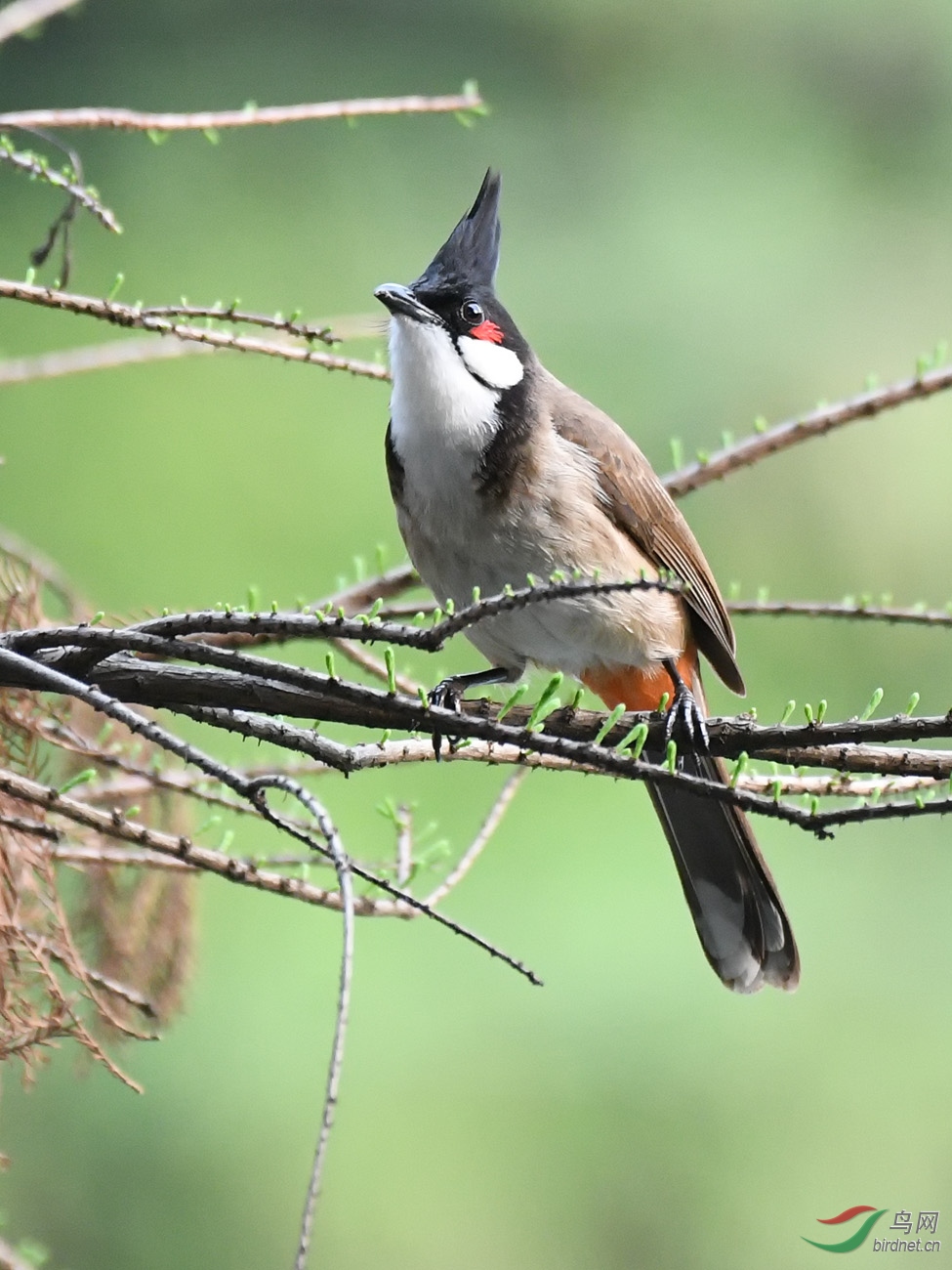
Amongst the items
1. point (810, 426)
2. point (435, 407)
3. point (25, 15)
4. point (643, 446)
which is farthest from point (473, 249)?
point (643, 446)

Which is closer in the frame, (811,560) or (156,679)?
(156,679)

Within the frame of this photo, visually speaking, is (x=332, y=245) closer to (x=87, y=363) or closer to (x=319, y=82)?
(x=319, y=82)

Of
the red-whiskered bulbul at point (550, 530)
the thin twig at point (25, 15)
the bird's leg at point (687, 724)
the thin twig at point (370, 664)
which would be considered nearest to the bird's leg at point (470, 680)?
the red-whiskered bulbul at point (550, 530)

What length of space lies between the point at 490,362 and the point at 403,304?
0.12 metres

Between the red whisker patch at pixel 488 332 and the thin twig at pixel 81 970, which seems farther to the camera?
the red whisker patch at pixel 488 332

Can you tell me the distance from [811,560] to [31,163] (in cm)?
263

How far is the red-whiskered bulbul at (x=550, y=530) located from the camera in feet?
4.44

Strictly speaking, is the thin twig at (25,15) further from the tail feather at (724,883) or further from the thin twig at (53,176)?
the tail feather at (724,883)

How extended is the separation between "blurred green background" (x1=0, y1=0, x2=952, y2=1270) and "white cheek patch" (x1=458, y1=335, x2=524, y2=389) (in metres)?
0.75

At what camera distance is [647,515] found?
1.51 m

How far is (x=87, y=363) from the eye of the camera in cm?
122

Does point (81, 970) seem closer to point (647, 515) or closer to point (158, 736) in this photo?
point (158, 736)

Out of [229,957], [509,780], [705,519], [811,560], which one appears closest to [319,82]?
[705,519]

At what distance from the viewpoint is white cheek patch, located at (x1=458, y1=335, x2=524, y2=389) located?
1410 mm
